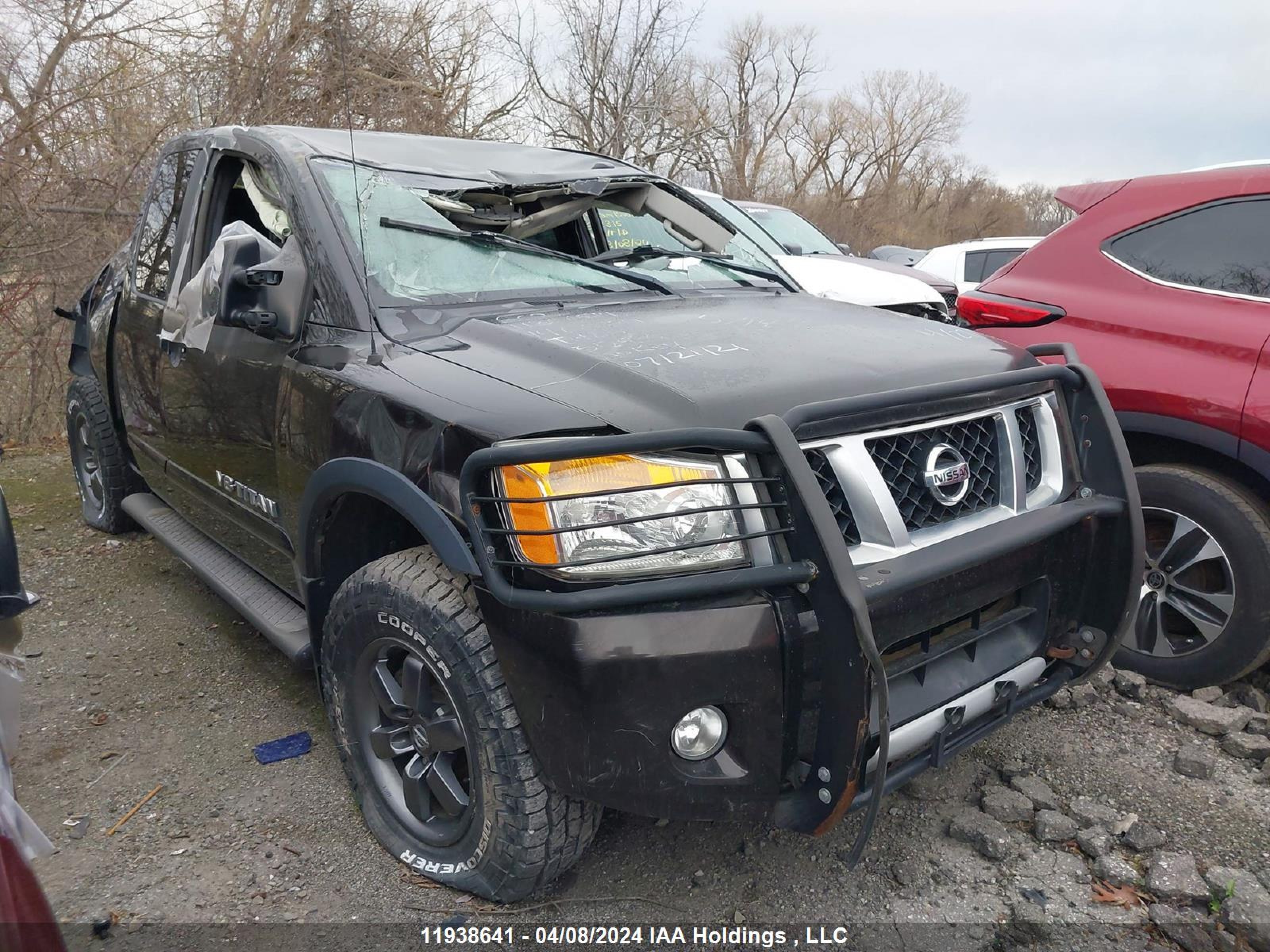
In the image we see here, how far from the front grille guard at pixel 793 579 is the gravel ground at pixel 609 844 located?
1.90ft

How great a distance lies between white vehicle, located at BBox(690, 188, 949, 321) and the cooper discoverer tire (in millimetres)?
4530

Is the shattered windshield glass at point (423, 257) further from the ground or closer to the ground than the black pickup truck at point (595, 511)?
further from the ground

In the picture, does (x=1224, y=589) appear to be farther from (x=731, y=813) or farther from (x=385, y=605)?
(x=385, y=605)


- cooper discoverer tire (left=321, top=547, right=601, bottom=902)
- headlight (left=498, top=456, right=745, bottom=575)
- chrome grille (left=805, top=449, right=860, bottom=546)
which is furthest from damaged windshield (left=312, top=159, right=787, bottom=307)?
chrome grille (left=805, top=449, right=860, bottom=546)

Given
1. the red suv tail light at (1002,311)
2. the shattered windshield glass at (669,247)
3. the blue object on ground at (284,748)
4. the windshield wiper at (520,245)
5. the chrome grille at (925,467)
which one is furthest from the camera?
the red suv tail light at (1002,311)

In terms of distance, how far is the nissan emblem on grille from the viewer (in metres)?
2.03

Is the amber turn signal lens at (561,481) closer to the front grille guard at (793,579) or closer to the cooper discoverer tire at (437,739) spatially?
the front grille guard at (793,579)

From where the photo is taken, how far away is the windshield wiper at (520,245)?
271cm

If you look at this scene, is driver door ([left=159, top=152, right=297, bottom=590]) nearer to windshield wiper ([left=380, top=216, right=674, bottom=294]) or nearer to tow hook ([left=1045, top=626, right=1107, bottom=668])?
windshield wiper ([left=380, top=216, right=674, bottom=294])

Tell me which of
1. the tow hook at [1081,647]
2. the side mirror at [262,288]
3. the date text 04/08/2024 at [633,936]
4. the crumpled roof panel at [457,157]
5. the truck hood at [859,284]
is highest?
the crumpled roof panel at [457,157]

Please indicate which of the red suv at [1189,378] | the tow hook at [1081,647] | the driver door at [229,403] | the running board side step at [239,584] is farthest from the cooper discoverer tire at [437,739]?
the red suv at [1189,378]

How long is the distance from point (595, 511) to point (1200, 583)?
2568mm

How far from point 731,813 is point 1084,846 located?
4.02 ft

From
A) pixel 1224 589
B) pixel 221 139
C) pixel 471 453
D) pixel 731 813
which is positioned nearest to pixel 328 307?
pixel 471 453
